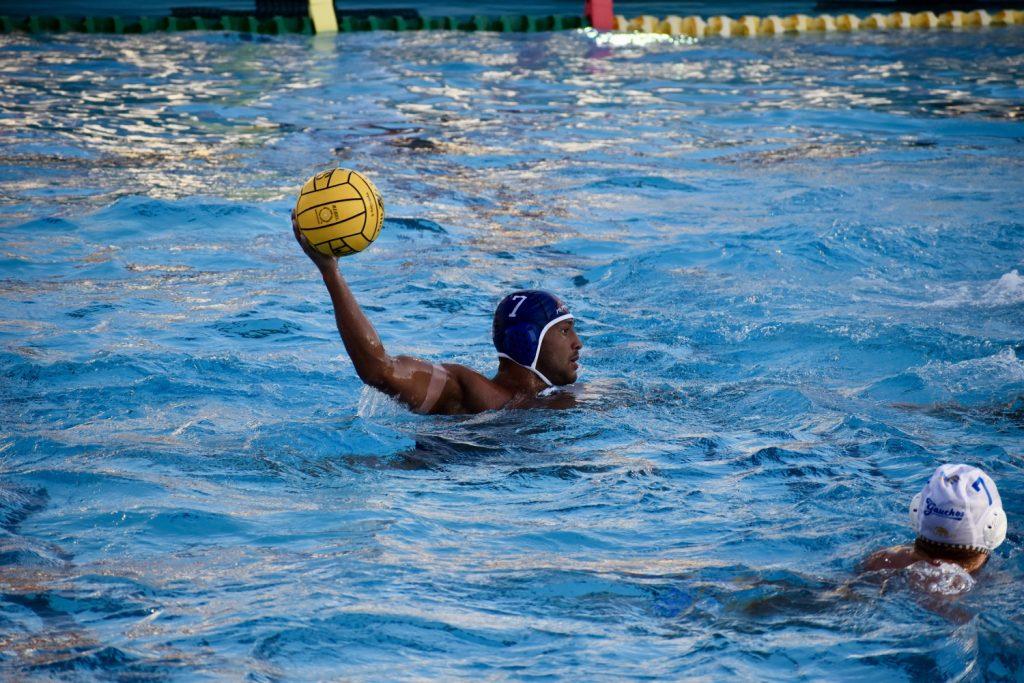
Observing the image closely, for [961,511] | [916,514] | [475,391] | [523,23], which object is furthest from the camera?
[523,23]

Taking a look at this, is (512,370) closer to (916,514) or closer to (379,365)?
(379,365)

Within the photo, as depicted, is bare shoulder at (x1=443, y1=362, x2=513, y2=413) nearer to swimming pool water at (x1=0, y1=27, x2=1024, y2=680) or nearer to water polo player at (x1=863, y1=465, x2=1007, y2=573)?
swimming pool water at (x1=0, y1=27, x2=1024, y2=680)

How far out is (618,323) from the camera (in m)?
6.61

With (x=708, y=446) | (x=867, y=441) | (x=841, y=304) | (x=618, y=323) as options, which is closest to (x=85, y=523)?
(x=708, y=446)

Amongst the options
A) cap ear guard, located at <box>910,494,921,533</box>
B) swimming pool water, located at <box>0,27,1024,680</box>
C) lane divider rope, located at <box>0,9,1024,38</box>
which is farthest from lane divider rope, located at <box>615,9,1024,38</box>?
cap ear guard, located at <box>910,494,921,533</box>

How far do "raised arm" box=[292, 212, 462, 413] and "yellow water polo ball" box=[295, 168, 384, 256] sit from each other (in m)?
0.04

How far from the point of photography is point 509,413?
474 cm

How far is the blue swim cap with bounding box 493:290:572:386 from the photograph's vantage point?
188 inches

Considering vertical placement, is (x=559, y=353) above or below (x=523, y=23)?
below

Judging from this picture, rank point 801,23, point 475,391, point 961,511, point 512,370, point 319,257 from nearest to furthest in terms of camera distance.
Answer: point 961,511, point 319,257, point 475,391, point 512,370, point 801,23

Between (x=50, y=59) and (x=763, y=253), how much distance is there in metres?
10.8

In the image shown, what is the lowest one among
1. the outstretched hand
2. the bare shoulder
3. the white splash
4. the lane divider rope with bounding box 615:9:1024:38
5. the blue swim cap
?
the white splash

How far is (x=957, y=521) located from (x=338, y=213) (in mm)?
2214

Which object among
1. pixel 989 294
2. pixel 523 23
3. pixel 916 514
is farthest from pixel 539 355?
pixel 523 23
